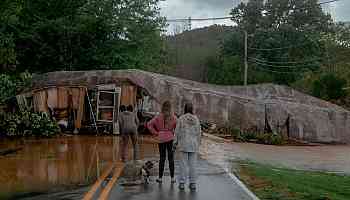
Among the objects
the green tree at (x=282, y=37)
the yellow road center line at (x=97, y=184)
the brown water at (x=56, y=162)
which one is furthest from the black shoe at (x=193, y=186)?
the green tree at (x=282, y=37)

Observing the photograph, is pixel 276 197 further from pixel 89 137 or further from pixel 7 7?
pixel 89 137

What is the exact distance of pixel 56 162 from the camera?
15711 mm

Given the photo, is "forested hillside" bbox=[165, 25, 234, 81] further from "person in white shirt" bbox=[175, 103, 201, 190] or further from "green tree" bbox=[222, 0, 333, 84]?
"person in white shirt" bbox=[175, 103, 201, 190]

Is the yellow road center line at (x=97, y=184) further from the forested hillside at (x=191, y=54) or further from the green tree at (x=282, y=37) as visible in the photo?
the forested hillside at (x=191, y=54)

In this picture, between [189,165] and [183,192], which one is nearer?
[183,192]

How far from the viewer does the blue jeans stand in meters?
10.9

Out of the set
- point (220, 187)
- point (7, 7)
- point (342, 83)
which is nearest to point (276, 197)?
point (220, 187)

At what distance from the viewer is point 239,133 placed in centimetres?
2745

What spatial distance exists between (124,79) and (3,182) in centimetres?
1525

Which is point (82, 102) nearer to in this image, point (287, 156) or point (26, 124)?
point (26, 124)

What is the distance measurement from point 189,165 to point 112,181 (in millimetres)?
1809

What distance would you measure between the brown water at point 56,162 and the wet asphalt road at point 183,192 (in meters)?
1.29

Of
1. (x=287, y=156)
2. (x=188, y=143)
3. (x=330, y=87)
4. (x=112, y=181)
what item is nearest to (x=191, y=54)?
(x=330, y=87)

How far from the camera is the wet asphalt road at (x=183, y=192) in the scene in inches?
393
